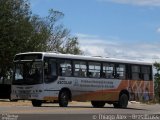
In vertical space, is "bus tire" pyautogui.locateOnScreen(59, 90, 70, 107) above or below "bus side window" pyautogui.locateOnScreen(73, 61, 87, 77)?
below

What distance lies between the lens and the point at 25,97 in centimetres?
3112

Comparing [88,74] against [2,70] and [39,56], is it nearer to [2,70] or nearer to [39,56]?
[39,56]

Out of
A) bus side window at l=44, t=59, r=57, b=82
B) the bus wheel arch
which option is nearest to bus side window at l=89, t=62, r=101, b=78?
the bus wheel arch

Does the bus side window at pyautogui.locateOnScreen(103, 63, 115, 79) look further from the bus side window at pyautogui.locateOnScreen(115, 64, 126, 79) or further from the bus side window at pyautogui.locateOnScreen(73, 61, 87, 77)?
the bus side window at pyautogui.locateOnScreen(73, 61, 87, 77)

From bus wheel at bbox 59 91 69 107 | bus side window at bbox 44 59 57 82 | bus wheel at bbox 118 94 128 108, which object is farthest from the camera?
bus wheel at bbox 118 94 128 108

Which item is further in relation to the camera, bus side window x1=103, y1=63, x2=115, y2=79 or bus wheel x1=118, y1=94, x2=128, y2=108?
bus wheel x1=118, y1=94, x2=128, y2=108

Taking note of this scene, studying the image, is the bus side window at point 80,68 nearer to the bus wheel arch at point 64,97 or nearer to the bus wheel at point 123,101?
the bus wheel arch at point 64,97

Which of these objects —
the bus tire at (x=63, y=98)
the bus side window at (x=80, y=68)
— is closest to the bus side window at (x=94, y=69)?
the bus side window at (x=80, y=68)

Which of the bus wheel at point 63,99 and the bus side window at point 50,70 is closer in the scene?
the bus side window at point 50,70

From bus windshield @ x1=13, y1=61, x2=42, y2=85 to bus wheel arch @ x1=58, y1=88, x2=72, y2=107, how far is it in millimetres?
1783

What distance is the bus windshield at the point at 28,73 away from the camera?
30688mm

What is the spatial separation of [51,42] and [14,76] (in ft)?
145

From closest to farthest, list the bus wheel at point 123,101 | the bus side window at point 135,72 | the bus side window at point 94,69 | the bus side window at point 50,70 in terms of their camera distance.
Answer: the bus side window at point 50,70
the bus side window at point 94,69
the bus wheel at point 123,101
the bus side window at point 135,72

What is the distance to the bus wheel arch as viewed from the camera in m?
31.6
